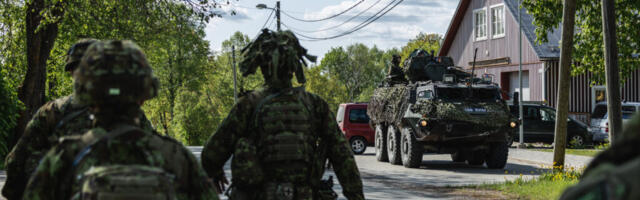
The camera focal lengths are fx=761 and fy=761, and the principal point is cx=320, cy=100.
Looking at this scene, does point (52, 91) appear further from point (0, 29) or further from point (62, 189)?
point (62, 189)

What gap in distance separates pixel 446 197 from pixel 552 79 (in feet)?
68.3

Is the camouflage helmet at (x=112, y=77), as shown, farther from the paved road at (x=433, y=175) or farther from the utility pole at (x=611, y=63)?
the utility pole at (x=611, y=63)

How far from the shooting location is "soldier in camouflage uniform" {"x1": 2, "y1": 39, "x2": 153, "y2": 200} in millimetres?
3742

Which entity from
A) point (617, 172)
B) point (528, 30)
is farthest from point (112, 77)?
point (528, 30)

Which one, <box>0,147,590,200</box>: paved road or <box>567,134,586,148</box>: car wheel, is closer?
<box>0,147,590,200</box>: paved road

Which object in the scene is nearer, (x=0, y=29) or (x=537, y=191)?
(x=537, y=191)

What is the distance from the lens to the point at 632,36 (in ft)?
55.7

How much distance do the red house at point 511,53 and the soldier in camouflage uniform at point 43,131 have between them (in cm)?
2670

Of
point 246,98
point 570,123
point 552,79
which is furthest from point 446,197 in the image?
point 552,79

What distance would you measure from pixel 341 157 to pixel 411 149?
38.5 ft

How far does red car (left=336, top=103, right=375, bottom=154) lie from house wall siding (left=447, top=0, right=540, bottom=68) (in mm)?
11113

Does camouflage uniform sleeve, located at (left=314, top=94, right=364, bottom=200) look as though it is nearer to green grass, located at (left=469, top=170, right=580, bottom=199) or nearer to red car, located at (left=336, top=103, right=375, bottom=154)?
green grass, located at (left=469, top=170, right=580, bottom=199)

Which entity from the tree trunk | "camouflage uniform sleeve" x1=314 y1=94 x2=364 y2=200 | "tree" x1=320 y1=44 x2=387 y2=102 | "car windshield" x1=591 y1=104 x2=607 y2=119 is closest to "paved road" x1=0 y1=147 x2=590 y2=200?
the tree trunk

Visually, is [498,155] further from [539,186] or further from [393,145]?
[539,186]
